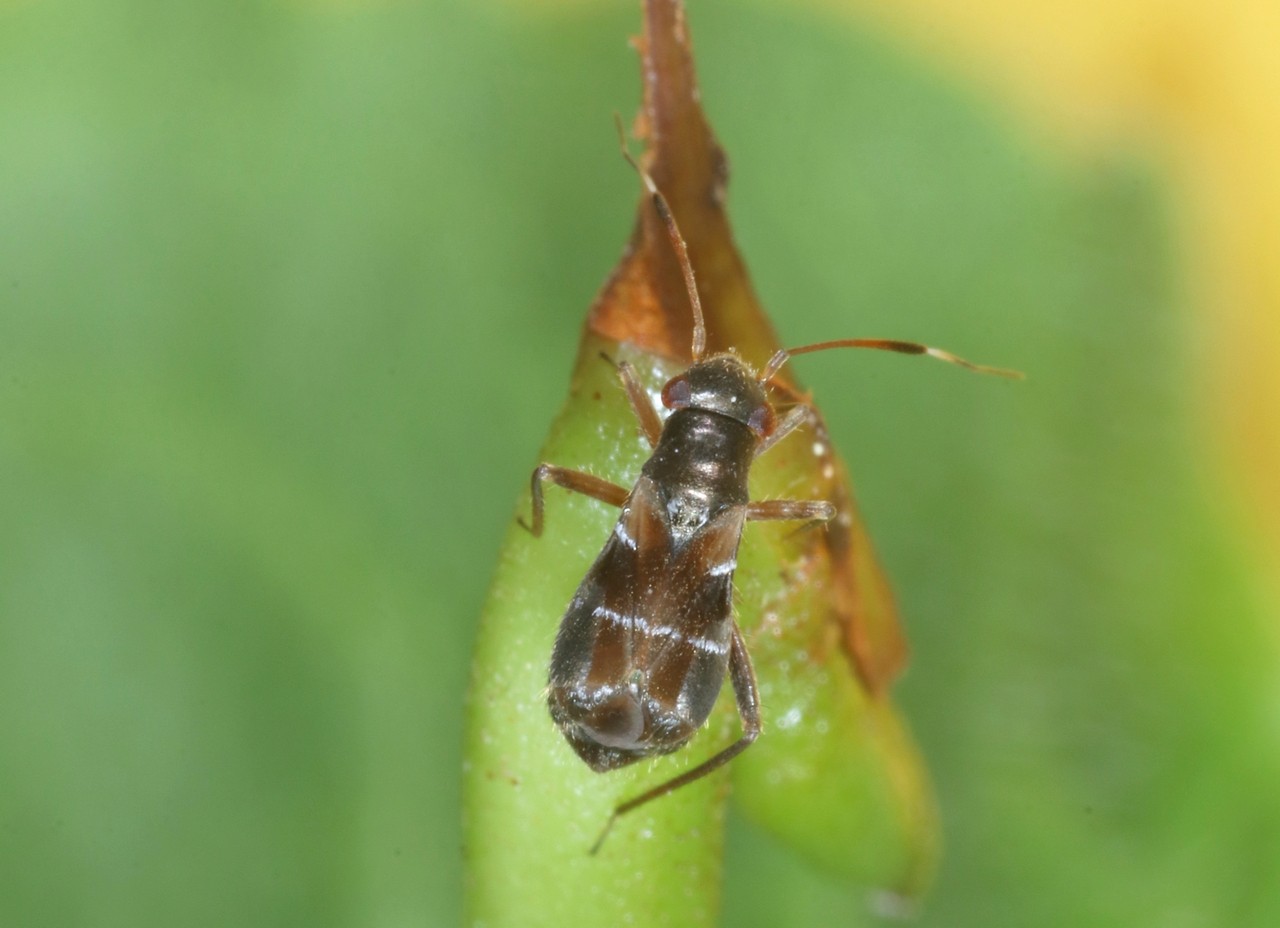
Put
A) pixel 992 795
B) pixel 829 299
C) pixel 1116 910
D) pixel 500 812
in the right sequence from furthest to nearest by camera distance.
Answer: pixel 829 299, pixel 992 795, pixel 1116 910, pixel 500 812

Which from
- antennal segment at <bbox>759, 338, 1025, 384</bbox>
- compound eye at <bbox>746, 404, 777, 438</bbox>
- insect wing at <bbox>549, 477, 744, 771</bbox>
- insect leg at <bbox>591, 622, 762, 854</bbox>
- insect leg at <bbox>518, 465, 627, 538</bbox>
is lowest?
insect wing at <bbox>549, 477, 744, 771</bbox>

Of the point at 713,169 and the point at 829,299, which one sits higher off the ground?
the point at 713,169

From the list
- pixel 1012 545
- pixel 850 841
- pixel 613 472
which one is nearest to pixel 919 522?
pixel 1012 545

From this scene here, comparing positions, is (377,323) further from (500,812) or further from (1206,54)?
(1206,54)

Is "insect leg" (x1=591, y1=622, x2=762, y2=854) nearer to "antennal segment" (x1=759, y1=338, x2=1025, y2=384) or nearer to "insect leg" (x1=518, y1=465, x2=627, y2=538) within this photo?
"insect leg" (x1=518, y1=465, x2=627, y2=538)

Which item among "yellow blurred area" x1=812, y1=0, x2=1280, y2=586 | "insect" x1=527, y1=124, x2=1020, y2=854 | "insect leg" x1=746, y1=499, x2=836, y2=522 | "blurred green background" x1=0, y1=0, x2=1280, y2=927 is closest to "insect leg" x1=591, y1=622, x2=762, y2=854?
"insect" x1=527, y1=124, x2=1020, y2=854

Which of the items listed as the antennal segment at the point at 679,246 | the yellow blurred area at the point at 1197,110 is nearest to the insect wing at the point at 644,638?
the antennal segment at the point at 679,246

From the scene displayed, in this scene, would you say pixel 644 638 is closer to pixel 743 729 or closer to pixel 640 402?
pixel 743 729
